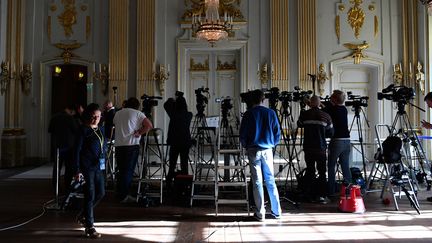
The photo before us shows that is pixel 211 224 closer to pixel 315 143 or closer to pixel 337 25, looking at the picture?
pixel 315 143

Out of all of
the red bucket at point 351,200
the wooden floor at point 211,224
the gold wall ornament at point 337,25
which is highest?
→ the gold wall ornament at point 337,25

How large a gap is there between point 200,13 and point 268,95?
472 cm

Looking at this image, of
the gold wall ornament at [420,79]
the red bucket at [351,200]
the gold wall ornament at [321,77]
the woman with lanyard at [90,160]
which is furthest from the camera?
the gold wall ornament at [321,77]

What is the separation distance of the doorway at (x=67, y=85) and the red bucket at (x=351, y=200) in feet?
26.8

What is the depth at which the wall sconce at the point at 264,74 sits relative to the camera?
34.5 feet

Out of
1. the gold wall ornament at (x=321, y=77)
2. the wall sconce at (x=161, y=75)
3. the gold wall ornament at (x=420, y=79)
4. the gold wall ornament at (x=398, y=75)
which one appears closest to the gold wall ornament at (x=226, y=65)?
the wall sconce at (x=161, y=75)

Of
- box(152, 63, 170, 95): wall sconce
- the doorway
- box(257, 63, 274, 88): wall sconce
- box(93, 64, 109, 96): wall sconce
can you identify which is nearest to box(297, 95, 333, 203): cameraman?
box(257, 63, 274, 88): wall sconce

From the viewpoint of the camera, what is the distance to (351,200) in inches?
203

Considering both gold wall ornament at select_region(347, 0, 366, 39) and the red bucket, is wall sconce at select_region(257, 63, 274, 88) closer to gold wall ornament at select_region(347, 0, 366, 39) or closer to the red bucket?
gold wall ornament at select_region(347, 0, 366, 39)

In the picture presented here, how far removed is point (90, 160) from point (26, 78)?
7.86 m

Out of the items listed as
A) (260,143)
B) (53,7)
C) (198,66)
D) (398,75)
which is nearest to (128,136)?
(260,143)

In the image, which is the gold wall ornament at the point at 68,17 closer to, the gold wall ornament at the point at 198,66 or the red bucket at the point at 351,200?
the gold wall ornament at the point at 198,66

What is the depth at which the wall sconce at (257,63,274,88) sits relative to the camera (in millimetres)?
10508

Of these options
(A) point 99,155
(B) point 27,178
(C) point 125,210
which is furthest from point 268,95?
(B) point 27,178
